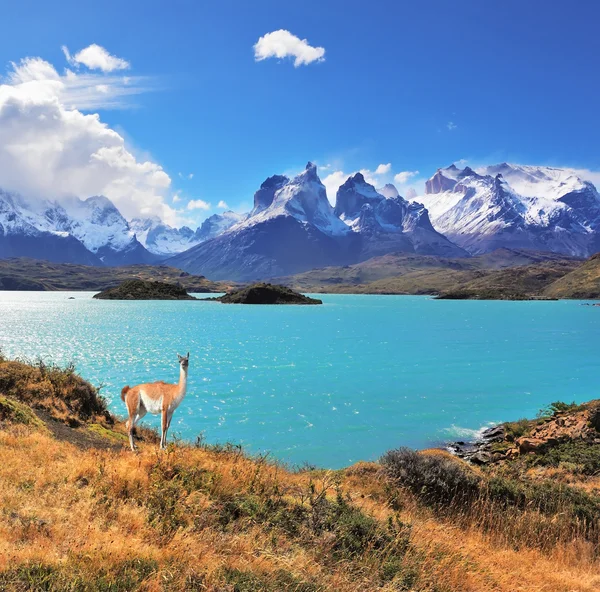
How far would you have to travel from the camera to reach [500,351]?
227ft

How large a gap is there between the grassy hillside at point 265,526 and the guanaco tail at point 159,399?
168cm

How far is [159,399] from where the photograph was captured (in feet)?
45.0

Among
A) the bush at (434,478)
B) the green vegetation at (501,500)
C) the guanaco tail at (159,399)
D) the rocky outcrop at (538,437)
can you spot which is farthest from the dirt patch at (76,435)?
the rocky outcrop at (538,437)

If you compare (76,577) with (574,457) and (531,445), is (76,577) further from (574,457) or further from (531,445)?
(531,445)

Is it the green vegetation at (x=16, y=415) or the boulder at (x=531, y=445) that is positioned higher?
the green vegetation at (x=16, y=415)

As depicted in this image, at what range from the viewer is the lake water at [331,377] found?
2900 centimetres

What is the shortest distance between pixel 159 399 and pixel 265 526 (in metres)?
6.64

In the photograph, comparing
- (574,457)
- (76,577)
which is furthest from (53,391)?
(574,457)

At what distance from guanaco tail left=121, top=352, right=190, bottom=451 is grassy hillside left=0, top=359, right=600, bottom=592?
5.53 ft

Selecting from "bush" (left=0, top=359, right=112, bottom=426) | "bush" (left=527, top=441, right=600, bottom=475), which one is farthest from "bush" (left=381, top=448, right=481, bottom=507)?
"bush" (left=0, top=359, right=112, bottom=426)

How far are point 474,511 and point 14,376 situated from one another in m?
19.9

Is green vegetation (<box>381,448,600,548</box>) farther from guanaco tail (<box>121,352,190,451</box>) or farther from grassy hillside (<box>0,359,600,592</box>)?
guanaco tail (<box>121,352,190,451</box>)

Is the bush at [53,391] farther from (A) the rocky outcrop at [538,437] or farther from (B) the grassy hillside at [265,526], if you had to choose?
(A) the rocky outcrop at [538,437]

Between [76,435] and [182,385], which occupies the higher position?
[182,385]
